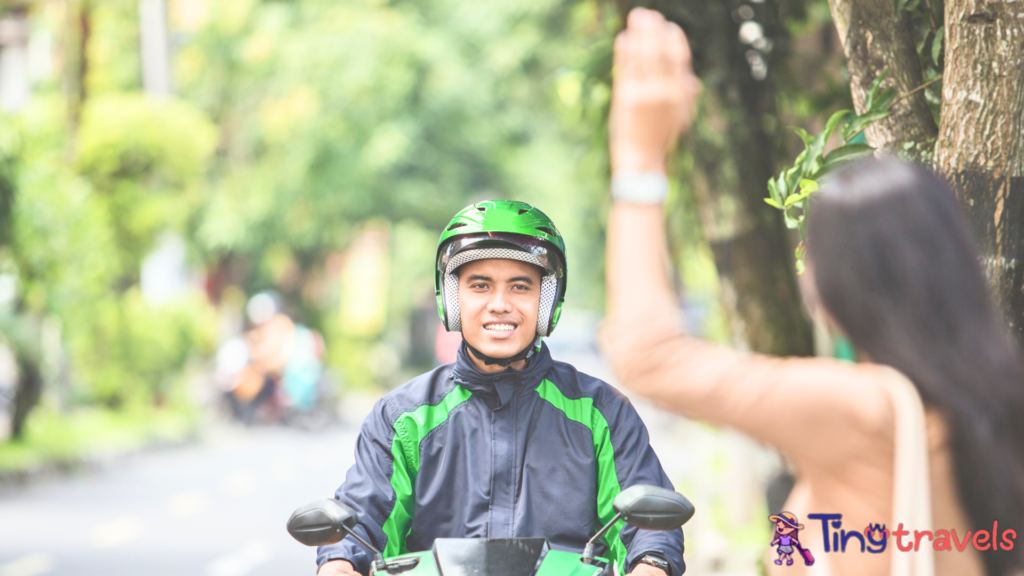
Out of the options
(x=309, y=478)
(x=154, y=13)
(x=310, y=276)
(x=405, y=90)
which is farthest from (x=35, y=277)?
(x=310, y=276)

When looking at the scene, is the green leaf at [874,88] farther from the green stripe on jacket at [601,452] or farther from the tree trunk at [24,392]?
the tree trunk at [24,392]

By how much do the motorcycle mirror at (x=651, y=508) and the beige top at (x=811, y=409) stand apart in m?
0.68

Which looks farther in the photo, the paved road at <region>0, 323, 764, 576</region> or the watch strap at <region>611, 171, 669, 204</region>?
the paved road at <region>0, 323, 764, 576</region>

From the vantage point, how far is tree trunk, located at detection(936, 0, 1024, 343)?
2764 millimetres

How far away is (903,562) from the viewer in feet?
5.69

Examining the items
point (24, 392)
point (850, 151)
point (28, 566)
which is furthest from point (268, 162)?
point (850, 151)

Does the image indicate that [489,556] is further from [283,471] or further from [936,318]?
[283,471]

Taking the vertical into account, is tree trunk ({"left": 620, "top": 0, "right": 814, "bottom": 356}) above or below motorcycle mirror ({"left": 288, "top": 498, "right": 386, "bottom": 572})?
above

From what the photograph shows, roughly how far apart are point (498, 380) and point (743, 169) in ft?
11.3

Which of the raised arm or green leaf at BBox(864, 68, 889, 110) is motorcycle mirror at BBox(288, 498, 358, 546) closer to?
the raised arm

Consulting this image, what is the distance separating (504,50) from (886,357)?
1967 cm

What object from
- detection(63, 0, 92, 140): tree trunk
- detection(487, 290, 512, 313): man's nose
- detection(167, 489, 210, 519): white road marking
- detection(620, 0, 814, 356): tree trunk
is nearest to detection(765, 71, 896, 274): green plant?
detection(487, 290, 512, 313): man's nose

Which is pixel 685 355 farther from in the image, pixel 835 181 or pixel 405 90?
pixel 405 90

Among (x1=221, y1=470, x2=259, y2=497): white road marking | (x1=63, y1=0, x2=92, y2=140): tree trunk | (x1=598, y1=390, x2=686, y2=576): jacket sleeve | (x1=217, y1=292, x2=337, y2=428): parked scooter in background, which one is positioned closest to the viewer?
(x1=598, y1=390, x2=686, y2=576): jacket sleeve
